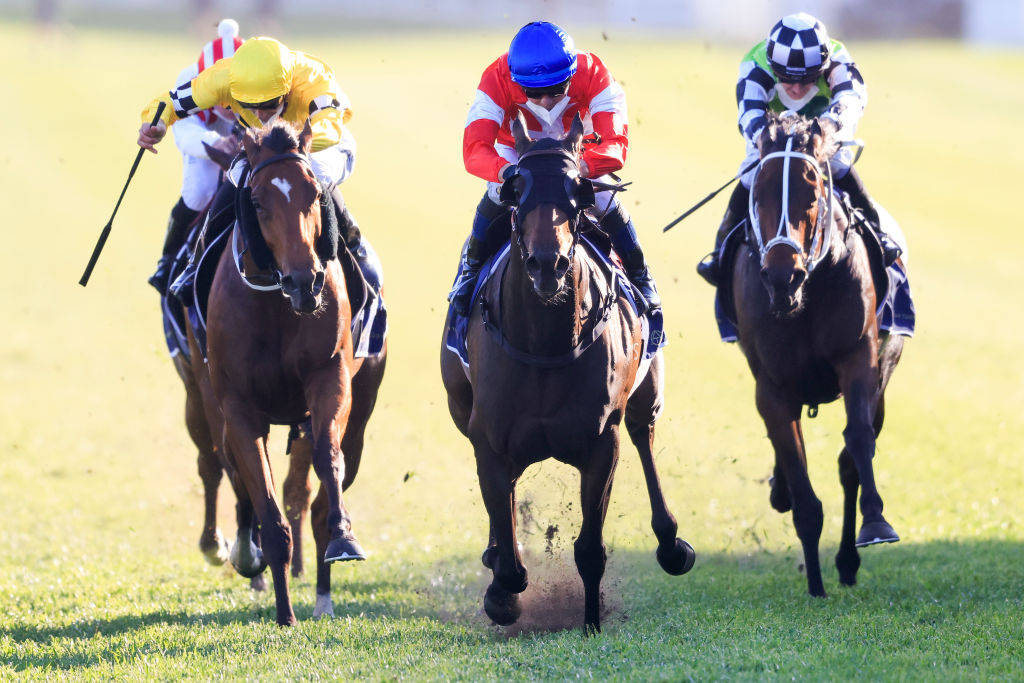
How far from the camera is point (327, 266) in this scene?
774 centimetres

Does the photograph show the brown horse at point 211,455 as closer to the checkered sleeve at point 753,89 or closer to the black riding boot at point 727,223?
the black riding boot at point 727,223

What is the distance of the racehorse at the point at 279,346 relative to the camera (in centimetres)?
716

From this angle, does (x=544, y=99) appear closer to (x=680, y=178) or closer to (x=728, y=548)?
(x=728, y=548)

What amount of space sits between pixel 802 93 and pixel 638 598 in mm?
3453

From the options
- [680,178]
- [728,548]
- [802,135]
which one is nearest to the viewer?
[802,135]

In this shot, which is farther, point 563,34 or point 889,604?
point 889,604

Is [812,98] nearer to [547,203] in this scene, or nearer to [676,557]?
[676,557]

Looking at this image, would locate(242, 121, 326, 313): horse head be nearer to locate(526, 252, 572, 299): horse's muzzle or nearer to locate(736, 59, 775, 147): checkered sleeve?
locate(526, 252, 572, 299): horse's muzzle

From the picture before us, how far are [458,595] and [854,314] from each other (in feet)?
10.0

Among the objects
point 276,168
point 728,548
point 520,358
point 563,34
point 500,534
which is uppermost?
point 563,34

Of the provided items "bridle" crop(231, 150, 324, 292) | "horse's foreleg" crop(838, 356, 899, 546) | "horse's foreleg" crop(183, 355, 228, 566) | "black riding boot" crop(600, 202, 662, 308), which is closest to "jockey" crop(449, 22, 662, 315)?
"black riding boot" crop(600, 202, 662, 308)

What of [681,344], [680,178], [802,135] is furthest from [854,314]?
[680,178]

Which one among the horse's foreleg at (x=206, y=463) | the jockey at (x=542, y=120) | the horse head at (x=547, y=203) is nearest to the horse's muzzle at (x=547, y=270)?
the horse head at (x=547, y=203)

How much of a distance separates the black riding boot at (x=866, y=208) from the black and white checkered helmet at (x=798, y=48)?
0.70 metres
